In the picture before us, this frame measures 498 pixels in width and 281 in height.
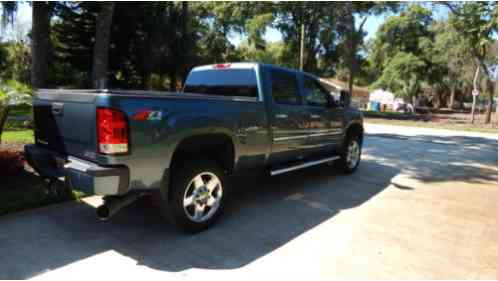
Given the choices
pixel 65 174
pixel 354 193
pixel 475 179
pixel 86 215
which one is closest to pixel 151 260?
pixel 65 174

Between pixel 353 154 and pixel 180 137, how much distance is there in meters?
4.40

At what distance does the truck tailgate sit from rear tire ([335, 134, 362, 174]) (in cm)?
461

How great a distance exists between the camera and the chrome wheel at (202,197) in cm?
341

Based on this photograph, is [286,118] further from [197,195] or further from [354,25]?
[354,25]

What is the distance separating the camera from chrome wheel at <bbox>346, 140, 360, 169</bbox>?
6.33 m

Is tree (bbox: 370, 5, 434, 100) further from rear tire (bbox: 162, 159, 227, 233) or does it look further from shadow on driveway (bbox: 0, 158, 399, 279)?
rear tire (bbox: 162, 159, 227, 233)

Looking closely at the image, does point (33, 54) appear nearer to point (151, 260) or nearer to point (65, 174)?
point (65, 174)

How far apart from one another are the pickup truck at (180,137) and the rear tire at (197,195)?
1cm

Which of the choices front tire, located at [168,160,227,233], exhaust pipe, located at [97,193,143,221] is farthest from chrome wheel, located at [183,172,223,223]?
exhaust pipe, located at [97,193,143,221]

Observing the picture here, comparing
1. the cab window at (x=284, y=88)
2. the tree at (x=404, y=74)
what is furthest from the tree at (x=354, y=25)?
the cab window at (x=284, y=88)

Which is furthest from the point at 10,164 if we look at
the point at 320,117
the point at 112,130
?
the point at 320,117

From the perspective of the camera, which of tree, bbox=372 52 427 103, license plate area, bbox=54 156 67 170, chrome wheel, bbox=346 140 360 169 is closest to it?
license plate area, bbox=54 156 67 170

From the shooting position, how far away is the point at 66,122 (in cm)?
309

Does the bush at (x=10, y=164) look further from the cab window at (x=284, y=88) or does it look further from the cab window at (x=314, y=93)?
the cab window at (x=314, y=93)
